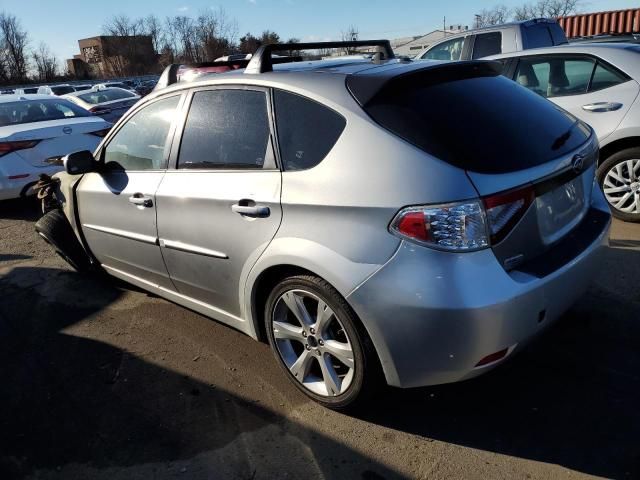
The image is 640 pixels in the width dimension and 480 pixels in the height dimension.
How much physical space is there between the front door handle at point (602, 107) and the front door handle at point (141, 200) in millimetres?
4190

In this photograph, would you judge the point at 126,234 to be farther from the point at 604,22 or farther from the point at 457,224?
the point at 604,22

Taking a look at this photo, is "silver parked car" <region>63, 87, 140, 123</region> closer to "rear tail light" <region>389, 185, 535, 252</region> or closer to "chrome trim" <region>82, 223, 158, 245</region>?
"chrome trim" <region>82, 223, 158, 245</region>

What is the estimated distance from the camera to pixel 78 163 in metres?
3.77

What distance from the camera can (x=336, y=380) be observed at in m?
2.68

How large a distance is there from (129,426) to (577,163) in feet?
8.65

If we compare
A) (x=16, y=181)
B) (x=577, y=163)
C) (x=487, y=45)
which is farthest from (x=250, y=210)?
(x=487, y=45)

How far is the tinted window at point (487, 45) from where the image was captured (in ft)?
26.7

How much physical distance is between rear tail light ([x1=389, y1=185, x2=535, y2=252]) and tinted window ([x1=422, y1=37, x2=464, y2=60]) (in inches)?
280

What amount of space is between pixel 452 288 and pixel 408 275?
0.59ft

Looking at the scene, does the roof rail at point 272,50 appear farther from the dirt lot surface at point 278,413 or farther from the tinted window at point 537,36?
the tinted window at point 537,36

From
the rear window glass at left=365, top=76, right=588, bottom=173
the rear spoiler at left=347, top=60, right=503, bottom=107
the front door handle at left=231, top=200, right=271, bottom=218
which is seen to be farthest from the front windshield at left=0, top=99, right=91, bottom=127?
the rear window glass at left=365, top=76, right=588, bottom=173

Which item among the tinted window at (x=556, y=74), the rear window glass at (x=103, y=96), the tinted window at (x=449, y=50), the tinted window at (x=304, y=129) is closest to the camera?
the tinted window at (x=304, y=129)

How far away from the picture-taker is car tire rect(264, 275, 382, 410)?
244cm

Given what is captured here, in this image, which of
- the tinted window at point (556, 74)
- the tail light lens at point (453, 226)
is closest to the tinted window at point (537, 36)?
the tinted window at point (556, 74)
